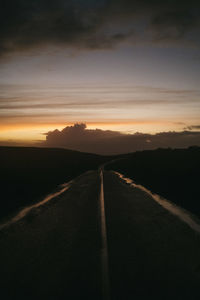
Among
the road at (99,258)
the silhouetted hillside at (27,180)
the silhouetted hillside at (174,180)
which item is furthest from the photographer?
the silhouetted hillside at (27,180)

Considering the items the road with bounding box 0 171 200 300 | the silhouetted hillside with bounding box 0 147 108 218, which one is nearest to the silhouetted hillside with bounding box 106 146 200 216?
the road with bounding box 0 171 200 300

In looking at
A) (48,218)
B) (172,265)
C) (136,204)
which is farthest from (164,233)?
(136,204)

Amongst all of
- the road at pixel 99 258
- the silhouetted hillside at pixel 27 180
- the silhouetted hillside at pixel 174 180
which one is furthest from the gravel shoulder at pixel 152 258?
the silhouetted hillside at pixel 27 180

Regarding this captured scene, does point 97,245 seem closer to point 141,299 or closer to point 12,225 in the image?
point 141,299

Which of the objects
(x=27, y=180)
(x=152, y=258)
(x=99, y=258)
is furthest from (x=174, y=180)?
(x=99, y=258)

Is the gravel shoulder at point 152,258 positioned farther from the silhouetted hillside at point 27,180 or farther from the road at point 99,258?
the silhouetted hillside at point 27,180

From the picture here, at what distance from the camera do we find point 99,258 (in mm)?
6262

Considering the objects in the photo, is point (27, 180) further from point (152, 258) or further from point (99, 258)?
point (152, 258)

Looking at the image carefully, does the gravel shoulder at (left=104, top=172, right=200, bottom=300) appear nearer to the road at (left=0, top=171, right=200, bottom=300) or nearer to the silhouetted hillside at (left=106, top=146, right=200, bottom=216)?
the road at (left=0, top=171, right=200, bottom=300)

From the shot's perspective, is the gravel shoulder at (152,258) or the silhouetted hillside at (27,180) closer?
the gravel shoulder at (152,258)

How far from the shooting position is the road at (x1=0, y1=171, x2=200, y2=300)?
475 centimetres

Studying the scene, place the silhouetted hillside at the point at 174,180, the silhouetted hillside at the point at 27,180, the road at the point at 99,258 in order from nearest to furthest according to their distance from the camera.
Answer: the road at the point at 99,258 < the silhouetted hillside at the point at 174,180 < the silhouetted hillside at the point at 27,180

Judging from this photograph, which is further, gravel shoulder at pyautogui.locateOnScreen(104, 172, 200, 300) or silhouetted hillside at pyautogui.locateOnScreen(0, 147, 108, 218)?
silhouetted hillside at pyautogui.locateOnScreen(0, 147, 108, 218)

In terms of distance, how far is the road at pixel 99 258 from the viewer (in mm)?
4754
